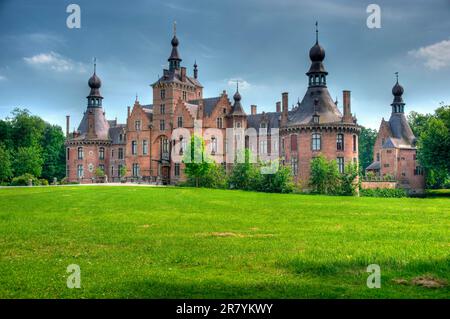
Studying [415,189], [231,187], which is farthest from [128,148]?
[415,189]

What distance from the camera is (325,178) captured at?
49.6 m

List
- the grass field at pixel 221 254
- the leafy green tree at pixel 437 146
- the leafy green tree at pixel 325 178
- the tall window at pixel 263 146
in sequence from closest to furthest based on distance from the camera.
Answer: the grass field at pixel 221 254
the leafy green tree at pixel 325 178
the leafy green tree at pixel 437 146
the tall window at pixel 263 146

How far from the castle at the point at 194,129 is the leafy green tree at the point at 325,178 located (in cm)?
808

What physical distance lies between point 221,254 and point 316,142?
46.7 metres

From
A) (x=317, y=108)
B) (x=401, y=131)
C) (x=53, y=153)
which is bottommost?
(x=53, y=153)

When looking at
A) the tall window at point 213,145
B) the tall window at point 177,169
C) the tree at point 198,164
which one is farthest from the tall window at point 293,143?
the tall window at point 177,169

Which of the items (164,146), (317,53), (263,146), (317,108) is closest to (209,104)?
(164,146)

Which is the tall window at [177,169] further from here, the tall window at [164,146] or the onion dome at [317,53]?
the onion dome at [317,53]

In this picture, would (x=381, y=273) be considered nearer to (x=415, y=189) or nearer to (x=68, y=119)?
(x=415, y=189)

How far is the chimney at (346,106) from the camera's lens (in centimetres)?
5716

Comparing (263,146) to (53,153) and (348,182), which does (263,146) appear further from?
(53,153)

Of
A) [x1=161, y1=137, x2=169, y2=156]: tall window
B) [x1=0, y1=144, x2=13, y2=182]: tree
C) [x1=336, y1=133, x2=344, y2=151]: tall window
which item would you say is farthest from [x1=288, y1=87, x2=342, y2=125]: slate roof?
[x1=0, y1=144, x2=13, y2=182]: tree

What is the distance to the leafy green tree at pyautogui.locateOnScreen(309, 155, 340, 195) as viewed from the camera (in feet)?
162

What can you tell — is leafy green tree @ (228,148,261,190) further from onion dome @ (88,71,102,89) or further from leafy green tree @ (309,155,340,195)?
onion dome @ (88,71,102,89)
